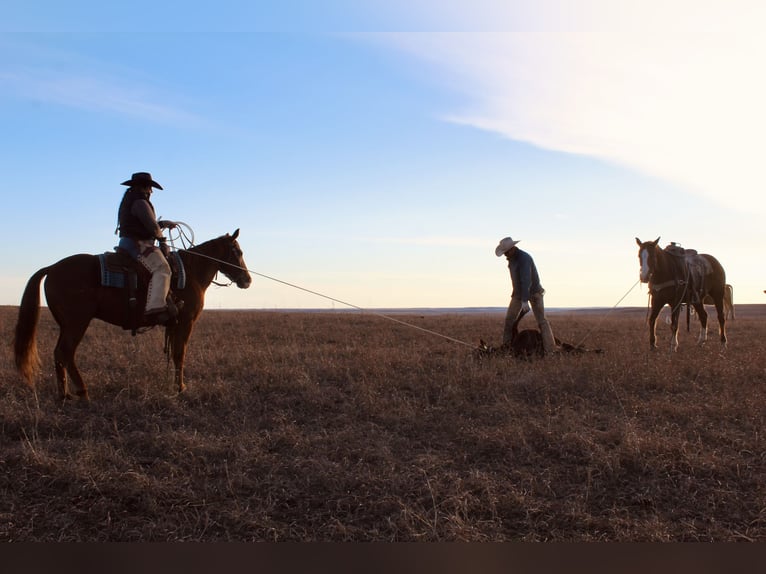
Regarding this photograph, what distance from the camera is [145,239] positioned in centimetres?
806

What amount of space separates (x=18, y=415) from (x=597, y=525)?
5780 mm

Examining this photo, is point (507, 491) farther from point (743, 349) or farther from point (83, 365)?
point (743, 349)

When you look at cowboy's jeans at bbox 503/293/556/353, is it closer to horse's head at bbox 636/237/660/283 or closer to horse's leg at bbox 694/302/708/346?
horse's head at bbox 636/237/660/283

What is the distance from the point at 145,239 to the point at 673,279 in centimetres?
1125

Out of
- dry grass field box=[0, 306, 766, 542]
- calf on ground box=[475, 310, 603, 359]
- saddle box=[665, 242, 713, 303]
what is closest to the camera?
dry grass field box=[0, 306, 766, 542]

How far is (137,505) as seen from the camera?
4395mm

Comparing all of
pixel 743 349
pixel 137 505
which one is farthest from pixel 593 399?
pixel 743 349

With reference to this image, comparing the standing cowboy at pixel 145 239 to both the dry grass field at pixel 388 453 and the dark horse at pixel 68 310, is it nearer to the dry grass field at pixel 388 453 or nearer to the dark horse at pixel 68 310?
the dark horse at pixel 68 310

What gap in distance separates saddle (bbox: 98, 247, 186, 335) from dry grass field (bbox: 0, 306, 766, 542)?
92cm

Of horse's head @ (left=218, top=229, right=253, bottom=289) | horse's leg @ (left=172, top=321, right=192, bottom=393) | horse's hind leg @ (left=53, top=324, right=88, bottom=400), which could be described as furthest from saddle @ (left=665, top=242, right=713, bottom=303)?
horse's hind leg @ (left=53, top=324, right=88, bottom=400)

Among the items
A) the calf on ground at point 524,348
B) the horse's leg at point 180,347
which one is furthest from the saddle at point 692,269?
the horse's leg at point 180,347

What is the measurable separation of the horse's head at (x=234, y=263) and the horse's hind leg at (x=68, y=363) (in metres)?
2.28

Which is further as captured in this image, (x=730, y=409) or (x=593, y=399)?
(x=593, y=399)

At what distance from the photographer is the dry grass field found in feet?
13.6
